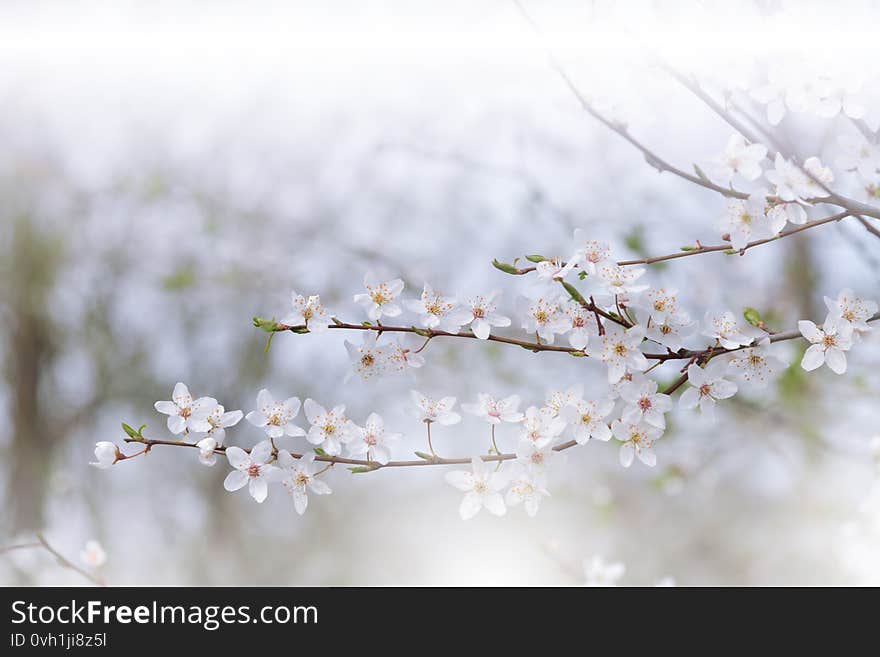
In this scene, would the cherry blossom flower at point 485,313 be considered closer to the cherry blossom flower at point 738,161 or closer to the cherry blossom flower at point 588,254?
the cherry blossom flower at point 588,254

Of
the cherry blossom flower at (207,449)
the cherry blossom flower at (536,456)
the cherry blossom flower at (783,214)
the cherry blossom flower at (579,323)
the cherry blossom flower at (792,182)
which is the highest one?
the cherry blossom flower at (792,182)

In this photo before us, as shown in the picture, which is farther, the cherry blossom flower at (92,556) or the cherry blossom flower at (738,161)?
the cherry blossom flower at (92,556)

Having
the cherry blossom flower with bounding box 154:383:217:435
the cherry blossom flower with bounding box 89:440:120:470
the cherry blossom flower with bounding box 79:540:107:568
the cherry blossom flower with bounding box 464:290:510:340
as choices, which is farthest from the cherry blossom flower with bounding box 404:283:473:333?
the cherry blossom flower with bounding box 79:540:107:568

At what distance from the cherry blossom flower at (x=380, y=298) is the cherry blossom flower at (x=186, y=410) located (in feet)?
0.57

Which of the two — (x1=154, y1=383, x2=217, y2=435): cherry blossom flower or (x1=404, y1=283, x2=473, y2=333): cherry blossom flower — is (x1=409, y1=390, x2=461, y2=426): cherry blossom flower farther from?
(x1=154, y1=383, x2=217, y2=435): cherry blossom flower

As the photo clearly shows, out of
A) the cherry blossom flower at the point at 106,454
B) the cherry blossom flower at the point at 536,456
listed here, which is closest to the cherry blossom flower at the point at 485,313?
the cherry blossom flower at the point at 536,456

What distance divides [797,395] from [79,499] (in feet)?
11.4

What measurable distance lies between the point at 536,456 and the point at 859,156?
1.47 ft

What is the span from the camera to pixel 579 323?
0.62 metres

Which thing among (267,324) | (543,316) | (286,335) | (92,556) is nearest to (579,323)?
(543,316)

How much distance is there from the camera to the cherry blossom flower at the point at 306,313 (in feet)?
2.13

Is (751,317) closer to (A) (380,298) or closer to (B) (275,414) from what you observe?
(A) (380,298)

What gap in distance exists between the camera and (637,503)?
3.18 meters

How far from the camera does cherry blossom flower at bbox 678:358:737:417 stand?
624 millimetres
